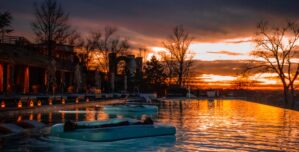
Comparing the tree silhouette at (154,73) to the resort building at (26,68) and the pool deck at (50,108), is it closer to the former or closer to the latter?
the resort building at (26,68)

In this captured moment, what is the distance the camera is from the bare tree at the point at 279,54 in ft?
129

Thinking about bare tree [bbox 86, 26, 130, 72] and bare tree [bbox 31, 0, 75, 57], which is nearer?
bare tree [bbox 31, 0, 75, 57]

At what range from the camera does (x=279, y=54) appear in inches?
1574

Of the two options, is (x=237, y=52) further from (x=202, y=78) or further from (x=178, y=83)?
(x=202, y=78)

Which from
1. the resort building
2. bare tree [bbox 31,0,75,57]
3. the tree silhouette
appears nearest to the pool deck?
the resort building

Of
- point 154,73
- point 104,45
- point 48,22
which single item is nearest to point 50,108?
point 48,22

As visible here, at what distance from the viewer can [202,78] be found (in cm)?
6588

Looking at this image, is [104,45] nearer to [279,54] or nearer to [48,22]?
[48,22]

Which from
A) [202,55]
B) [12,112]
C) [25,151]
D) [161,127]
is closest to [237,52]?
[202,55]

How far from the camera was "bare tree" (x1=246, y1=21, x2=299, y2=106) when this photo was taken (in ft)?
129

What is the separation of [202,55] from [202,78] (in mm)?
13714

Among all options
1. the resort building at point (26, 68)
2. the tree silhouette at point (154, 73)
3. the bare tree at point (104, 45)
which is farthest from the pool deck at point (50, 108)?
the tree silhouette at point (154, 73)

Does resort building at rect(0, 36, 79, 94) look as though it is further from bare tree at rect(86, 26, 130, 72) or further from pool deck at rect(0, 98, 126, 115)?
bare tree at rect(86, 26, 130, 72)

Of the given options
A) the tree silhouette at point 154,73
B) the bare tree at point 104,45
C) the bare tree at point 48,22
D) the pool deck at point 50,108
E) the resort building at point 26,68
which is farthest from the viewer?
the tree silhouette at point 154,73
